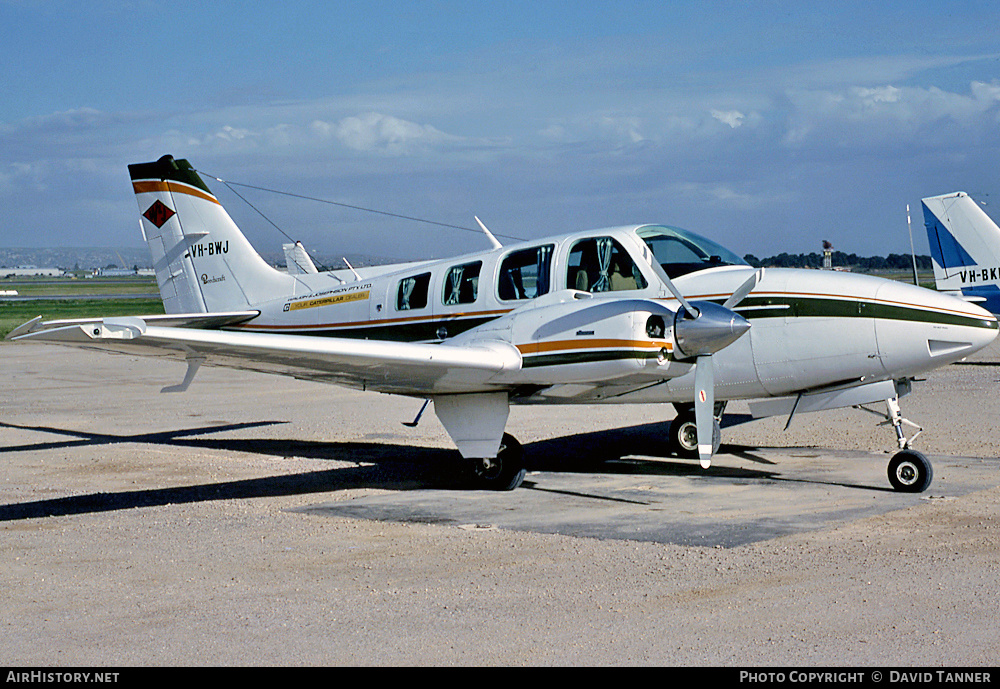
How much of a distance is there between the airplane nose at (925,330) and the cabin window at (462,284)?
436 cm

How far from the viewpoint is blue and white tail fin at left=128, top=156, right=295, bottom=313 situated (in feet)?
48.5

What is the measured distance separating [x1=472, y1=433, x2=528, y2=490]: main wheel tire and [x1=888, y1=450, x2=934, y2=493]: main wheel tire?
3868 mm

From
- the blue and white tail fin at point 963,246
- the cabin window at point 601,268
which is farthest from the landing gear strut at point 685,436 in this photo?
the blue and white tail fin at point 963,246

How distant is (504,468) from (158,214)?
7.55 metres

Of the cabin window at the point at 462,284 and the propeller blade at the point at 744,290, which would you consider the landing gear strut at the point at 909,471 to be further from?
the cabin window at the point at 462,284

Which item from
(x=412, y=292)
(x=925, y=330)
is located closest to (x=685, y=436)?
(x=925, y=330)

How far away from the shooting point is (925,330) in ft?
32.5

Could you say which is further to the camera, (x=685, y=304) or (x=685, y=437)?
(x=685, y=437)

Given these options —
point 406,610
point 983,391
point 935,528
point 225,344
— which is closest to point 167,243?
point 225,344

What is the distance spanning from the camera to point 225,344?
8773 mm

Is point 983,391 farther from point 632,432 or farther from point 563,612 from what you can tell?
point 563,612

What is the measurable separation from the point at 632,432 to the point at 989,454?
5.14m

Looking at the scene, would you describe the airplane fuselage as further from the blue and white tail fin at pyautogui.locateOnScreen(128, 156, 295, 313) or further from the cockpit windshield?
the blue and white tail fin at pyautogui.locateOnScreen(128, 156, 295, 313)

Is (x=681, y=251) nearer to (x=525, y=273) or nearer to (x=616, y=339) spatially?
(x=525, y=273)
